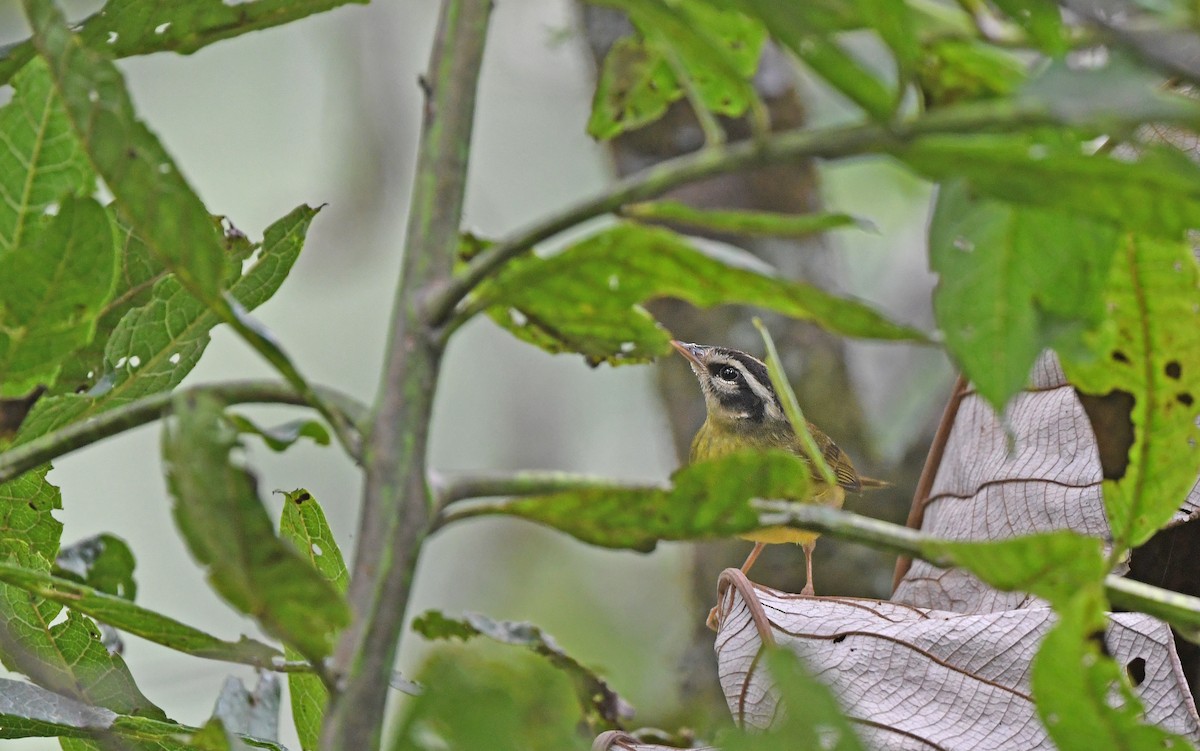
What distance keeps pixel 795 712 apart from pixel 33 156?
35.6 inches

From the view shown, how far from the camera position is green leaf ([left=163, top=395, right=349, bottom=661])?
77 centimetres

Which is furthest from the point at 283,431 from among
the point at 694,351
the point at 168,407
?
the point at 694,351

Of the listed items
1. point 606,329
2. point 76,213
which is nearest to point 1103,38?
point 606,329

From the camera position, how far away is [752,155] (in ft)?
2.67

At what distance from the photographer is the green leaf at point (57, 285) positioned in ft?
3.53

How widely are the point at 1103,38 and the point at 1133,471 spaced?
424mm

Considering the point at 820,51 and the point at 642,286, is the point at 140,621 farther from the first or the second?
the point at 820,51

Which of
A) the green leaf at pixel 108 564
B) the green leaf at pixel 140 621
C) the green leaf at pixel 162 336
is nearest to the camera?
the green leaf at pixel 140 621

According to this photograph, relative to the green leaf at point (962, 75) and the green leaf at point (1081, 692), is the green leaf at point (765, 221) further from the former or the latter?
the green leaf at point (1081, 692)

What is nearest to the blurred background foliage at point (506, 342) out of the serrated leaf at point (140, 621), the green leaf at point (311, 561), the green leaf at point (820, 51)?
the green leaf at point (311, 561)

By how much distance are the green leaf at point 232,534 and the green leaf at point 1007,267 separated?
49 centimetres

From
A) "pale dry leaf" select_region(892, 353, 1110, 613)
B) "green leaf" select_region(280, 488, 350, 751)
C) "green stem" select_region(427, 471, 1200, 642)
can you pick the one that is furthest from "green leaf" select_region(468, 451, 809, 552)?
"pale dry leaf" select_region(892, 353, 1110, 613)

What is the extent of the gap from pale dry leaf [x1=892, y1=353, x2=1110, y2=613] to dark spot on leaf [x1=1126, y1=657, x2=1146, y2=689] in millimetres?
136

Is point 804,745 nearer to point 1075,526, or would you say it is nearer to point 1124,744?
point 1124,744
